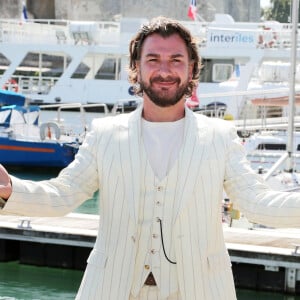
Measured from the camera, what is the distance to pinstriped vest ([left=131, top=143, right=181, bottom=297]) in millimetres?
2100

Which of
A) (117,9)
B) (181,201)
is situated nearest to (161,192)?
(181,201)

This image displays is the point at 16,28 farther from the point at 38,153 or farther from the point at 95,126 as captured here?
the point at 95,126

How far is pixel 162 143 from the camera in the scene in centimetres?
217

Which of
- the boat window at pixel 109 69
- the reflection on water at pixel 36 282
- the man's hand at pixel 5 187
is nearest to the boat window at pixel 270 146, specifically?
the reflection on water at pixel 36 282

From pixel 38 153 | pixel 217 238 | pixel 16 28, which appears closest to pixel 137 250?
pixel 217 238

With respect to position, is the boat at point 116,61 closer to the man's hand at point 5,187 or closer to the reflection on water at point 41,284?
the reflection on water at point 41,284

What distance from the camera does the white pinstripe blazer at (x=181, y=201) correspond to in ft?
6.89

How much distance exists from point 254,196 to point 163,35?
45 centimetres

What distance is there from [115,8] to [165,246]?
37.5 metres

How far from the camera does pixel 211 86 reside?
70.4 ft

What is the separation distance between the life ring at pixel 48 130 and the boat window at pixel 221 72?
17.5 feet

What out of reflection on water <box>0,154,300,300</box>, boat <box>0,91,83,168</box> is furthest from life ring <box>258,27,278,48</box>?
reflection on water <box>0,154,300,300</box>

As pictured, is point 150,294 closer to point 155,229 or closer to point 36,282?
point 155,229

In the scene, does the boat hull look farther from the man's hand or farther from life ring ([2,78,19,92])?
the man's hand
